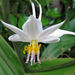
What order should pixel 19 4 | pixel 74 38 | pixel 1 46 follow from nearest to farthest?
pixel 1 46 → pixel 74 38 → pixel 19 4

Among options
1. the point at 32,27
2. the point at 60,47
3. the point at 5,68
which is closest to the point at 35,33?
the point at 32,27

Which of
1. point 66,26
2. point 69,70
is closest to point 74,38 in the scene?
point 66,26

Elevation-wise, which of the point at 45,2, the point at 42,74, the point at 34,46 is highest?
the point at 45,2

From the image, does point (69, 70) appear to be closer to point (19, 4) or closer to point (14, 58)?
point (14, 58)

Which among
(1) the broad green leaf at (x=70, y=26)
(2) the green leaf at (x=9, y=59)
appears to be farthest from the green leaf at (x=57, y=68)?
(1) the broad green leaf at (x=70, y=26)

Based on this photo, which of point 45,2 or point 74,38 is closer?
point 45,2

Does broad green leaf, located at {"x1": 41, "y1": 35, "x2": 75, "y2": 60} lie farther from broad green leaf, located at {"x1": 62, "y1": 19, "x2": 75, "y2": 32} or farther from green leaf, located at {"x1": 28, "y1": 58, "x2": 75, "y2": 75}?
green leaf, located at {"x1": 28, "y1": 58, "x2": 75, "y2": 75}
